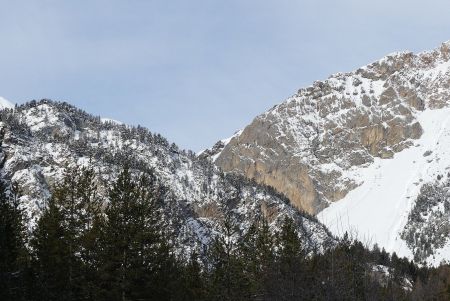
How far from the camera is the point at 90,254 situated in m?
35.7

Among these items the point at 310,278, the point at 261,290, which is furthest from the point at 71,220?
the point at 310,278

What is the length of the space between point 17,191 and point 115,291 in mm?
12210

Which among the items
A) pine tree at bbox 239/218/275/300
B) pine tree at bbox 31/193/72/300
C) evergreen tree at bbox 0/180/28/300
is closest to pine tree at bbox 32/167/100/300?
pine tree at bbox 31/193/72/300

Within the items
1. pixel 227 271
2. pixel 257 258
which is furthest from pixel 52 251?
pixel 257 258

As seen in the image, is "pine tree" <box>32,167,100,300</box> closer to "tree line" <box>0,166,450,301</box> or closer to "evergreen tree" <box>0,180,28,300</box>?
"tree line" <box>0,166,450,301</box>

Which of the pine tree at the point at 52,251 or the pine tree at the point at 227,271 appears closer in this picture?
the pine tree at the point at 52,251

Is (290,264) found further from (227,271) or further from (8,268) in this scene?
(8,268)

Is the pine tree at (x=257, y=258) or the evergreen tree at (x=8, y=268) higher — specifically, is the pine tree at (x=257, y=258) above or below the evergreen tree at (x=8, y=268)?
above

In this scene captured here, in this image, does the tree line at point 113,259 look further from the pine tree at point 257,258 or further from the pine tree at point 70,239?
the pine tree at point 257,258

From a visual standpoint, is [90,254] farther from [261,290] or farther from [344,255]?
[344,255]

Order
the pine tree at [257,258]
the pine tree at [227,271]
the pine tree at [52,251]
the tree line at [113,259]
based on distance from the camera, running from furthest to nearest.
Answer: the pine tree at [257,258] → the pine tree at [227,271] → the pine tree at [52,251] → the tree line at [113,259]

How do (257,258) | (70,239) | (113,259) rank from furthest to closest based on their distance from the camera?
(257,258) < (70,239) < (113,259)

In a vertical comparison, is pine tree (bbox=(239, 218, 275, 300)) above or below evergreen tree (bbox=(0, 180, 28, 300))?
above

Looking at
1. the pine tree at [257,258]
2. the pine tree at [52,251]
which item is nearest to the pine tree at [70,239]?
the pine tree at [52,251]
